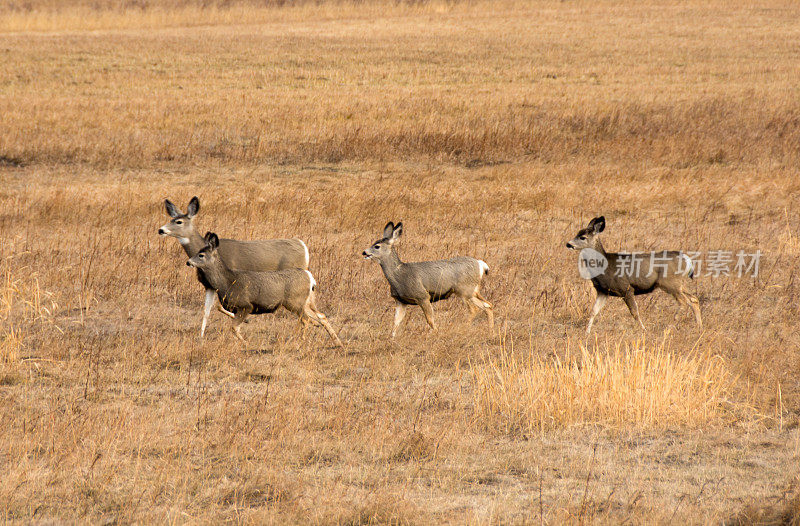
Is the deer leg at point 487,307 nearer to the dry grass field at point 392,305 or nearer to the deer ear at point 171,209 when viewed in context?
the dry grass field at point 392,305

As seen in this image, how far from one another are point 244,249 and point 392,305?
187 cm

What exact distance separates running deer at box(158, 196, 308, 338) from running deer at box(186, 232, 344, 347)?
672 millimetres

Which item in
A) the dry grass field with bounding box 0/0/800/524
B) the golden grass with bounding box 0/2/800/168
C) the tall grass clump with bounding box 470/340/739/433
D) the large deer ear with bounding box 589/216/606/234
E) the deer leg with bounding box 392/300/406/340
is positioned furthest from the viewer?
the golden grass with bounding box 0/2/800/168

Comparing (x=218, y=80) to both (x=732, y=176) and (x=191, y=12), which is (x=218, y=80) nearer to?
(x=732, y=176)

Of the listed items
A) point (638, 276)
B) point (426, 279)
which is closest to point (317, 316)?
point (426, 279)

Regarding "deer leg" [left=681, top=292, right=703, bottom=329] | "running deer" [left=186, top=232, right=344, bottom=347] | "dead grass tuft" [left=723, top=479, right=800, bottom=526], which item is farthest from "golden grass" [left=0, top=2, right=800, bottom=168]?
"dead grass tuft" [left=723, top=479, right=800, bottom=526]

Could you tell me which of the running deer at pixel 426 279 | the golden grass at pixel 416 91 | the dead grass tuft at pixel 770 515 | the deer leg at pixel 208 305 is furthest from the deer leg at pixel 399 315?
the golden grass at pixel 416 91

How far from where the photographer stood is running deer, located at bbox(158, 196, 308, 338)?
1054cm

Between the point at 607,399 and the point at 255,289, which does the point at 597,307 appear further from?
the point at 255,289

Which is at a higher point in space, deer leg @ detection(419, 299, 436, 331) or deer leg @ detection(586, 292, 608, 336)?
deer leg @ detection(586, 292, 608, 336)

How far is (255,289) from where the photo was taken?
952 cm

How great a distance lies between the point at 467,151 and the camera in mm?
22234

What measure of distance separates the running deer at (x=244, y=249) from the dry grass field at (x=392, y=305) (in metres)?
0.68

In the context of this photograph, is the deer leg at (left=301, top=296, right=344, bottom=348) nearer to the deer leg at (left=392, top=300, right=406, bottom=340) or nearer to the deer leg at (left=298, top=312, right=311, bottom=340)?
the deer leg at (left=298, top=312, right=311, bottom=340)
